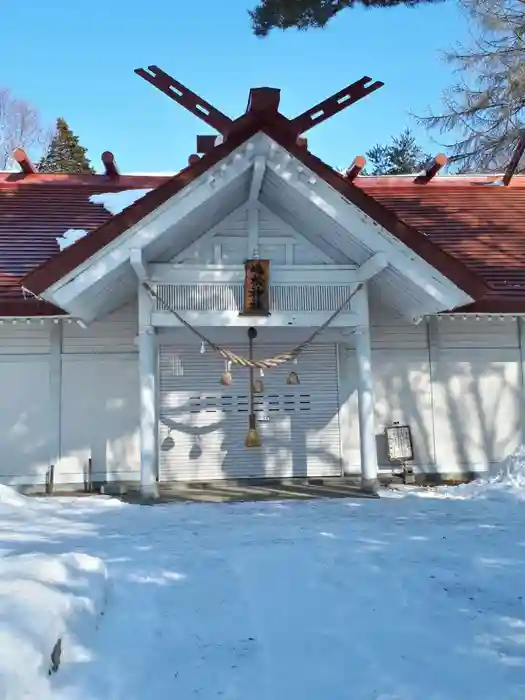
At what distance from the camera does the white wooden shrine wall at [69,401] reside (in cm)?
841

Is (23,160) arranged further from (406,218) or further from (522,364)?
(522,364)

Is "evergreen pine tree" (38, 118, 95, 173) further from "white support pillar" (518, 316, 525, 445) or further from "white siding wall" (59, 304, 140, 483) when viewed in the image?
"white support pillar" (518, 316, 525, 445)

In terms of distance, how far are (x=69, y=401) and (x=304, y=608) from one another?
5.66 meters

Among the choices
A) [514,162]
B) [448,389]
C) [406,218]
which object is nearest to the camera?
[448,389]

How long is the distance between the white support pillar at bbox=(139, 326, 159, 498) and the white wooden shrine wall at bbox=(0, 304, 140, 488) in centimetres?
135

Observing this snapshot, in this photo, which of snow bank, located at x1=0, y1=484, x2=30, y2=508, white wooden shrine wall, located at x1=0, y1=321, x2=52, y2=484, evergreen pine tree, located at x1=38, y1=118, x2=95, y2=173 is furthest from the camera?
evergreen pine tree, located at x1=38, y1=118, x2=95, y2=173

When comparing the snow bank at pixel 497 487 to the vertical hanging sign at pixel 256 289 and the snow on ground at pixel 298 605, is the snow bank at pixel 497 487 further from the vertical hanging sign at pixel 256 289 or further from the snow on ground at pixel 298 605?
the vertical hanging sign at pixel 256 289

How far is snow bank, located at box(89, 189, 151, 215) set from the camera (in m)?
10.5

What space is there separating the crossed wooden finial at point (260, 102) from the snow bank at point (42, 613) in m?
4.88

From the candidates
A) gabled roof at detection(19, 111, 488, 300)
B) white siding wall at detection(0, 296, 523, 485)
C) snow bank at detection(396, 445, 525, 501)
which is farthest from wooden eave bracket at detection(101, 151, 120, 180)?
snow bank at detection(396, 445, 525, 501)

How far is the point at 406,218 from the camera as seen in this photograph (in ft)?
35.0

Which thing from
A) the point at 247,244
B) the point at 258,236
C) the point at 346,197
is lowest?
the point at 247,244

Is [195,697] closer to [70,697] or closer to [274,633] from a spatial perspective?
[70,697]

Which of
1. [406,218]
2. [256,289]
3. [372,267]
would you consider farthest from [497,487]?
[406,218]
